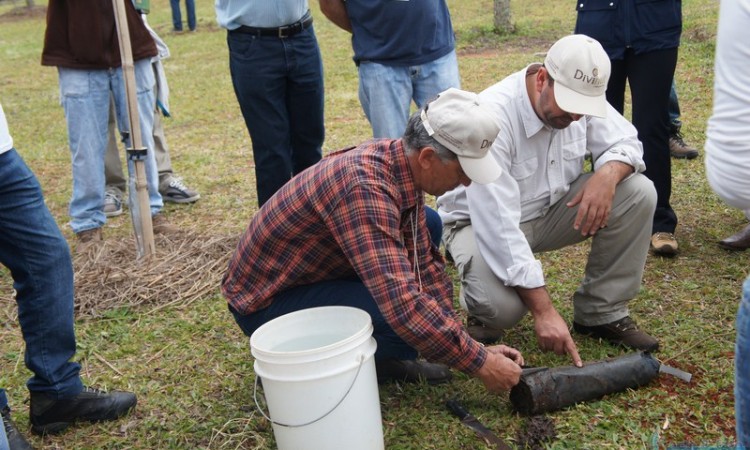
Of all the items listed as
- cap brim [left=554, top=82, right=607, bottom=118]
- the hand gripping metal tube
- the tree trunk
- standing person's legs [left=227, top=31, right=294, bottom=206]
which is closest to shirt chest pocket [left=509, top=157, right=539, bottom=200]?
cap brim [left=554, top=82, right=607, bottom=118]

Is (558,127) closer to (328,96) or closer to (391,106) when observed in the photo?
(391,106)

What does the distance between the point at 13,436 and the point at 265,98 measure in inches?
83.1

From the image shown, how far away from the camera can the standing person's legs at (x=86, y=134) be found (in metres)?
4.52

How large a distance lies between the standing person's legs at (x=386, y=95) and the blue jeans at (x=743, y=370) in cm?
282

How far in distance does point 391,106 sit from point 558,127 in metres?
1.35

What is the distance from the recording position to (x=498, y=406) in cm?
288

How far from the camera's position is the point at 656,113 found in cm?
400

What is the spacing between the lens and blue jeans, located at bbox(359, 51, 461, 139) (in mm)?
4156

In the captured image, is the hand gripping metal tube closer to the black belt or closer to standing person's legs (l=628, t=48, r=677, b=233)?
standing person's legs (l=628, t=48, r=677, b=233)

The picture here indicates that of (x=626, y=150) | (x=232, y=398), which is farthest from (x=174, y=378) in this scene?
(x=626, y=150)

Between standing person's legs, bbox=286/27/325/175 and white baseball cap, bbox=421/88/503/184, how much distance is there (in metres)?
1.86

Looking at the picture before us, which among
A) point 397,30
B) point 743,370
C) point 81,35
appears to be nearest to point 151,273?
point 81,35

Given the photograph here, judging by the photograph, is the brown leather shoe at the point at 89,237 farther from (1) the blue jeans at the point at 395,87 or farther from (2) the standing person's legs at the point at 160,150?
(1) the blue jeans at the point at 395,87

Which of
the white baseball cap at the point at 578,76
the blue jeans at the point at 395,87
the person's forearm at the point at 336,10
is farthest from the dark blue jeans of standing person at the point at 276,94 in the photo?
the white baseball cap at the point at 578,76
